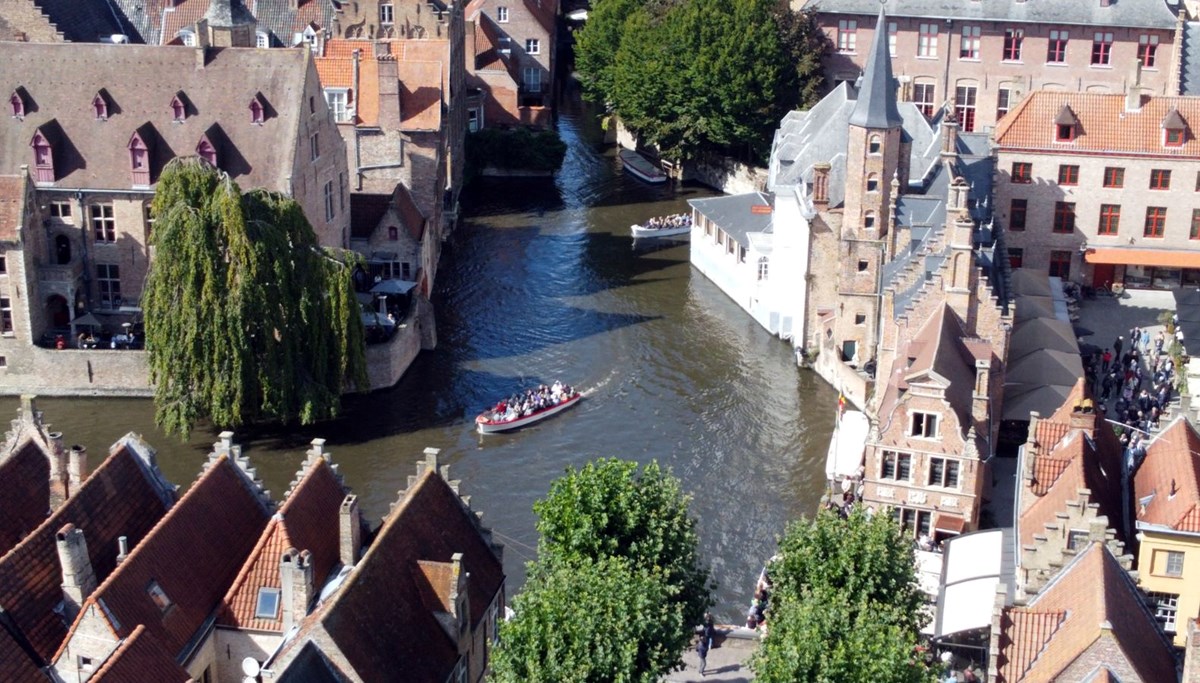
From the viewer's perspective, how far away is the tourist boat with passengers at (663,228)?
10425 cm

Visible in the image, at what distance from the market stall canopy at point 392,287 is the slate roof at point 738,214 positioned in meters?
18.9

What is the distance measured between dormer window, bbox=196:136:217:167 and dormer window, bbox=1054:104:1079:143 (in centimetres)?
4603

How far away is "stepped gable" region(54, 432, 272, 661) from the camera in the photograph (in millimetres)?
45188

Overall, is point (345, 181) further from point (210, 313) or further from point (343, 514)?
point (343, 514)

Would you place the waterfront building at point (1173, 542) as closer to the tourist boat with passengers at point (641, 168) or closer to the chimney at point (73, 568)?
the chimney at point (73, 568)

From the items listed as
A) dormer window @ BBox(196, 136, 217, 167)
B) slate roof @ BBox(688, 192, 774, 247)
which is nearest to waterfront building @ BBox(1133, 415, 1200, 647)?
slate roof @ BBox(688, 192, 774, 247)

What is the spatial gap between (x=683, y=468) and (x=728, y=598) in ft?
37.8

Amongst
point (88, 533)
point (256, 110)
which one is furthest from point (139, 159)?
point (88, 533)

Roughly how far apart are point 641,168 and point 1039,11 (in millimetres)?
30190

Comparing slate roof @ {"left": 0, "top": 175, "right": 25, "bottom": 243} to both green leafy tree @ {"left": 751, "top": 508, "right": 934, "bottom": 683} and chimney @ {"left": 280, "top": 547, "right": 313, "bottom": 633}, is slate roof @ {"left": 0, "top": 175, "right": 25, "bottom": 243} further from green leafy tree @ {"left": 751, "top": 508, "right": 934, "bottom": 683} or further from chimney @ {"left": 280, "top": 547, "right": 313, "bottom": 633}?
green leafy tree @ {"left": 751, "top": 508, "right": 934, "bottom": 683}

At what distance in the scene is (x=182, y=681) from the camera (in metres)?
44.2

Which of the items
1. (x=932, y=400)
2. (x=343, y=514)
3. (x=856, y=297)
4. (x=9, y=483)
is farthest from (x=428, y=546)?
(x=856, y=297)

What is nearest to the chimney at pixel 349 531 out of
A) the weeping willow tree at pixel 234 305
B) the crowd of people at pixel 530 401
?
the weeping willow tree at pixel 234 305

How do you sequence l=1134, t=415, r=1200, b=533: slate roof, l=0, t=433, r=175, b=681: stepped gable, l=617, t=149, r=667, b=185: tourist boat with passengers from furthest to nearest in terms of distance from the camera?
l=617, t=149, r=667, b=185: tourist boat with passengers → l=1134, t=415, r=1200, b=533: slate roof → l=0, t=433, r=175, b=681: stepped gable
